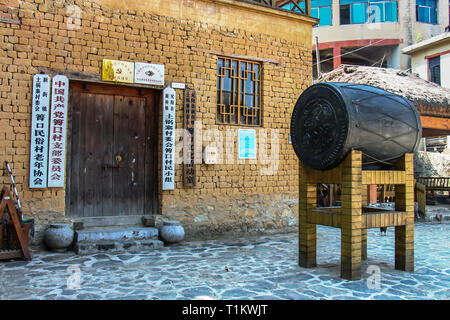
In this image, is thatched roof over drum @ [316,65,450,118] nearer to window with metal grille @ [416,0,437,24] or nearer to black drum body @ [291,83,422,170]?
black drum body @ [291,83,422,170]

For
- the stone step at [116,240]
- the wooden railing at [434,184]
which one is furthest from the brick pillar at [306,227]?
the wooden railing at [434,184]

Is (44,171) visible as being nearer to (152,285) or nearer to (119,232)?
(119,232)

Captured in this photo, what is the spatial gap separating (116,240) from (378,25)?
2001 centimetres

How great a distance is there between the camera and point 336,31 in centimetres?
2133

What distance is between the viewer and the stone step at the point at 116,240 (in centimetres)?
595

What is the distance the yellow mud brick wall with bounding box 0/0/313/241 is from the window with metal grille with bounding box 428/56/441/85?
1257 centimetres

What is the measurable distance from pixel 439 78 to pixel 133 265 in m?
18.1

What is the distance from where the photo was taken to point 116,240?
625cm

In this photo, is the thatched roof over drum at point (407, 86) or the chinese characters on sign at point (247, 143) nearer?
the chinese characters on sign at point (247, 143)

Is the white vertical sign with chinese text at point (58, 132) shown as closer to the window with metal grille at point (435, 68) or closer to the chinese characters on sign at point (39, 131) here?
the chinese characters on sign at point (39, 131)

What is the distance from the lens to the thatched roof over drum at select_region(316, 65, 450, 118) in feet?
34.7

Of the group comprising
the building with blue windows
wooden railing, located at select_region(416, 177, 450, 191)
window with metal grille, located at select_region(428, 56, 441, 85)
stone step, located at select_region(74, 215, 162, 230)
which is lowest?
stone step, located at select_region(74, 215, 162, 230)

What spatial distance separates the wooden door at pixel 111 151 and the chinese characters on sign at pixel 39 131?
476mm

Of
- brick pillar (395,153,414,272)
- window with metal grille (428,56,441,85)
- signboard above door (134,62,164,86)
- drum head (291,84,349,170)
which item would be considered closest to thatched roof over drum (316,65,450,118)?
brick pillar (395,153,414,272)
